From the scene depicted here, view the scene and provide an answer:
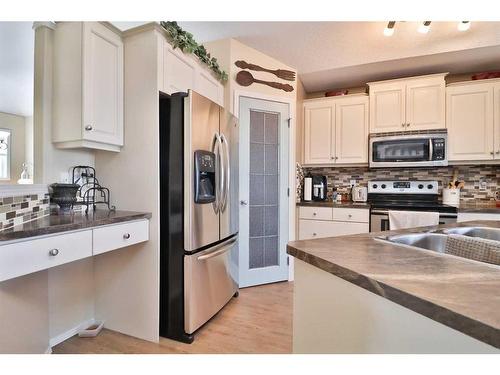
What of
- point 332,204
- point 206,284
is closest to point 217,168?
point 206,284

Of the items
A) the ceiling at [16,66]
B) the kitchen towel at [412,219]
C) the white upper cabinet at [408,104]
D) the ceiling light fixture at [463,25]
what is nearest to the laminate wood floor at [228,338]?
the kitchen towel at [412,219]

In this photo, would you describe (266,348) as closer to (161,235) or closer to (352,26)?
(161,235)

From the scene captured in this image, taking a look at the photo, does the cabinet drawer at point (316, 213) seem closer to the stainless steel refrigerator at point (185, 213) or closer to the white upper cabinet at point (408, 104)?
the white upper cabinet at point (408, 104)

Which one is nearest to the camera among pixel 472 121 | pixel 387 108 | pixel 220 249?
pixel 220 249

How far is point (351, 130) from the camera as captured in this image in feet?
10.7

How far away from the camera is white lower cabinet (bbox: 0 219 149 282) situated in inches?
43.9

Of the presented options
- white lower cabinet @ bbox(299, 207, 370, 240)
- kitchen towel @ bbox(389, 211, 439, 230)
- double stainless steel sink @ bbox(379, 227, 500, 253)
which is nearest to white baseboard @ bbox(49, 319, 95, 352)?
double stainless steel sink @ bbox(379, 227, 500, 253)

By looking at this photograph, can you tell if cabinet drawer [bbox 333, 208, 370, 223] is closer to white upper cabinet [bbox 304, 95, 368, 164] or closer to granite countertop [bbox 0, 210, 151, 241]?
white upper cabinet [bbox 304, 95, 368, 164]

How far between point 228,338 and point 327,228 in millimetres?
1724

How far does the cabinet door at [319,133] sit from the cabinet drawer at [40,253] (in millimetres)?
2710

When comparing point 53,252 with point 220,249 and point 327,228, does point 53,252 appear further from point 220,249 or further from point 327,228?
point 327,228

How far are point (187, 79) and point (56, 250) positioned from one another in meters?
1.46

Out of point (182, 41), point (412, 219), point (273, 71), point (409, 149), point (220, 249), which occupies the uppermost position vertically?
point (273, 71)
